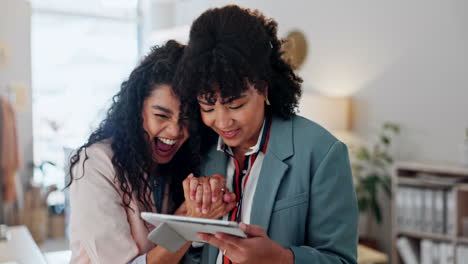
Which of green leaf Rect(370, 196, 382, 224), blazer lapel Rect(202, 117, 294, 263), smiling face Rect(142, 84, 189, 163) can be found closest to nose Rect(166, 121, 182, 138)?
smiling face Rect(142, 84, 189, 163)

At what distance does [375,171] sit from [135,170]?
2848mm

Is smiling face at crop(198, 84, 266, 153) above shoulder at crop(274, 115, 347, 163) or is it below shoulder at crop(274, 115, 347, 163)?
above

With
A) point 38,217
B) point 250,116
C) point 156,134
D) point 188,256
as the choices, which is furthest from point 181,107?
point 38,217

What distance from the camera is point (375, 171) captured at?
3787 mm

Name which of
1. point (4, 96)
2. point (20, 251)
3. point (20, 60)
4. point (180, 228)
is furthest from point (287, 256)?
point (20, 60)

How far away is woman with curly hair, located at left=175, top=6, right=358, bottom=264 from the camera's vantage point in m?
1.16

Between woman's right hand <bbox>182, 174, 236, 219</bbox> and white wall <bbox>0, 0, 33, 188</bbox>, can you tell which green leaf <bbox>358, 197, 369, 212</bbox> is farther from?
white wall <bbox>0, 0, 33, 188</bbox>

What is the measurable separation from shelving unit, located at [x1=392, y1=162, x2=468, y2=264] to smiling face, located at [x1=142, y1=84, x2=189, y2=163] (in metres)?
2.20

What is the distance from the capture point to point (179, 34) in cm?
555

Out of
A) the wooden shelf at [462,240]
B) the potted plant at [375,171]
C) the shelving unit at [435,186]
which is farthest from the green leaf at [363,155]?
the wooden shelf at [462,240]

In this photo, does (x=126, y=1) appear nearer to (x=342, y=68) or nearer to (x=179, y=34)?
(x=179, y=34)

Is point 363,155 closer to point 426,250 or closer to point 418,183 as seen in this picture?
Result: point 418,183

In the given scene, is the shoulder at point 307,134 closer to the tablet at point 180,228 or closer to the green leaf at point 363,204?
the tablet at point 180,228

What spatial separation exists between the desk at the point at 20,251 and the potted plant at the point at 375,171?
2.35 m
